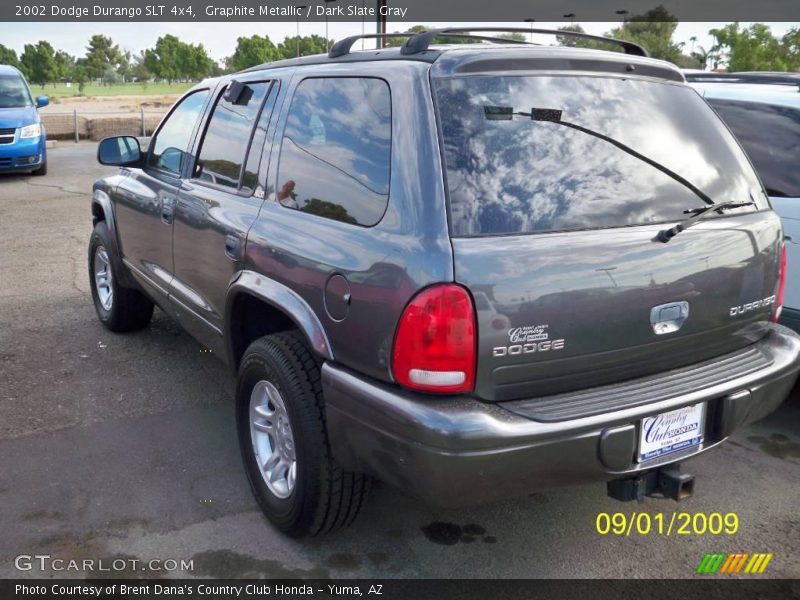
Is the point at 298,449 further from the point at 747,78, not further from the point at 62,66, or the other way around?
the point at 62,66

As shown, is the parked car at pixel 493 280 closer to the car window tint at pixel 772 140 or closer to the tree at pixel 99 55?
the car window tint at pixel 772 140

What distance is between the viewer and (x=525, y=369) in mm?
Result: 2449

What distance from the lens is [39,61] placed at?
101250 mm

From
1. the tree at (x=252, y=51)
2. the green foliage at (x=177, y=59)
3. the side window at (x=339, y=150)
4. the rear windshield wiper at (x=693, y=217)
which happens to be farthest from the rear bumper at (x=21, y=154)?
the green foliage at (x=177, y=59)

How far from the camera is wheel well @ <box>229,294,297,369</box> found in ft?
10.9

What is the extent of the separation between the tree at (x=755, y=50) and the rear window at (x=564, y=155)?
1405 inches

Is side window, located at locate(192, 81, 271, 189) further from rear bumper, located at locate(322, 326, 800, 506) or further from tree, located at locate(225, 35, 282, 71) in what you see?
tree, located at locate(225, 35, 282, 71)

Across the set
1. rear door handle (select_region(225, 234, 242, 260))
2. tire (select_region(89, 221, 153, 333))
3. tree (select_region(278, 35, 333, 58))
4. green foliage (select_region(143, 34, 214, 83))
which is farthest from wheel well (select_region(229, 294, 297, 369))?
green foliage (select_region(143, 34, 214, 83))

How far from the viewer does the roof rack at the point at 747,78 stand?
4.86 m

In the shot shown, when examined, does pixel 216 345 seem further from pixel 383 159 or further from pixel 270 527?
pixel 383 159

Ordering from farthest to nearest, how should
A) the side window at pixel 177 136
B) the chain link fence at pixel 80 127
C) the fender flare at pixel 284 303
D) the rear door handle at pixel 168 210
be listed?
the chain link fence at pixel 80 127 → the side window at pixel 177 136 → the rear door handle at pixel 168 210 → the fender flare at pixel 284 303

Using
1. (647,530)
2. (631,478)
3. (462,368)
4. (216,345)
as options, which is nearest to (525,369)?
(462,368)

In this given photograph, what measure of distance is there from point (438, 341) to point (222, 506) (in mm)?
1554

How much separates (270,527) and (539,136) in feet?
6.31
